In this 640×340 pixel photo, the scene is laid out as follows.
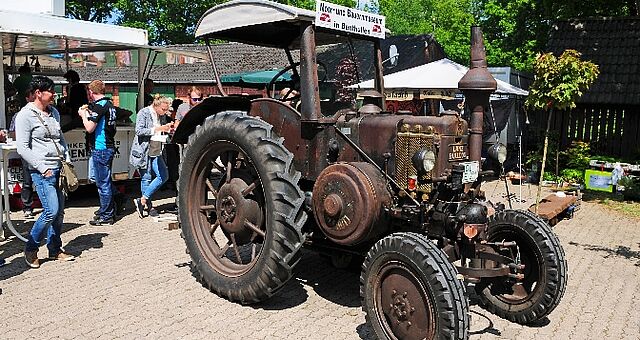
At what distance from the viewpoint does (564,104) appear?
10.0 m

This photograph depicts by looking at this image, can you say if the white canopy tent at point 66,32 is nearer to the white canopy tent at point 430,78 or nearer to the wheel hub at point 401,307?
the white canopy tent at point 430,78

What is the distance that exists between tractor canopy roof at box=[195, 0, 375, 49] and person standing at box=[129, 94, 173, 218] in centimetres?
308

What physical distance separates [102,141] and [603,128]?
12.0 m

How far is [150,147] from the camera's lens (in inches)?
339

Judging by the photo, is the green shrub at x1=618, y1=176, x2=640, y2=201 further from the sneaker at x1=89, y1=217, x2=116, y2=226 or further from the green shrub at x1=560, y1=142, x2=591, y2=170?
the sneaker at x1=89, y1=217, x2=116, y2=226

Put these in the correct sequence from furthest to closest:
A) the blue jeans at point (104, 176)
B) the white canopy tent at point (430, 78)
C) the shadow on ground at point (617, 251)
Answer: the white canopy tent at point (430, 78) → the blue jeans at point (104, 176) → the shadow on ground at point (617, 251)

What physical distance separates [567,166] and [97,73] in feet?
79.6

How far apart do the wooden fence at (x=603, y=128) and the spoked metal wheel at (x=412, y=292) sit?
1202 cm

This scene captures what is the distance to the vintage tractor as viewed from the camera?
3.98 meters

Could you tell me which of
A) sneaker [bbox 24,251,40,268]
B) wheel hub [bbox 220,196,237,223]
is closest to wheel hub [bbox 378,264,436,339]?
wheel hub [bbox 220,196,237,223]

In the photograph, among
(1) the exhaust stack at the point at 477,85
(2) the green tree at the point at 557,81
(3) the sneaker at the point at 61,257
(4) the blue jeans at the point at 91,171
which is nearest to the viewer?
(1) the exhaust stack at the point at 477,85

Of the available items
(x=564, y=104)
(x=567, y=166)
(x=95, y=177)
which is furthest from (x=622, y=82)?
(x=95, y=177)

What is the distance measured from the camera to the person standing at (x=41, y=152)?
5914 mm

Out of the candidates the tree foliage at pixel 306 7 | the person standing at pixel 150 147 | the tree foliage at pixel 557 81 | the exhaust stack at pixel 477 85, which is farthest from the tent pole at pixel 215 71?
the tree foliage at pixel 306 7
